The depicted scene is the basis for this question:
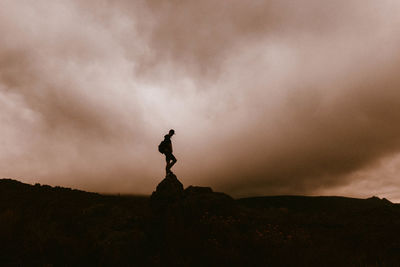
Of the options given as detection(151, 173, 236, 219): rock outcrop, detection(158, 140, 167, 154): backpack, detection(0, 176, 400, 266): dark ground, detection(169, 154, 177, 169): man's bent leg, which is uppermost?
detection(158, 140, 167, 154): backpack

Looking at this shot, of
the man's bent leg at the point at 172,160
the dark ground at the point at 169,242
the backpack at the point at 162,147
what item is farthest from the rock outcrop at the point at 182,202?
the backpack at the point at 162,147

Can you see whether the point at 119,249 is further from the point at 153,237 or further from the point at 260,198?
the point at 260,198

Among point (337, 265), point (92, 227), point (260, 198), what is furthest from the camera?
point (260, 198)

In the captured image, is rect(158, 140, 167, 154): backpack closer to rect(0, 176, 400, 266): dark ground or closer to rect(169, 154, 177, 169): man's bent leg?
rect(169, 154, 177, 169): man's bent leg

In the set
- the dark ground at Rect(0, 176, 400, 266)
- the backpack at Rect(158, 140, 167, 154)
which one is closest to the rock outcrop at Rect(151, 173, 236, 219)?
the dark ground at Rect(0, 176, 400, 266)

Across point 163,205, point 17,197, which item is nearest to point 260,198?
point 17,197

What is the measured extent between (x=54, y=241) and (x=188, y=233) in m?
3.98

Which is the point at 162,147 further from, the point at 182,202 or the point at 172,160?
the point at 182,202

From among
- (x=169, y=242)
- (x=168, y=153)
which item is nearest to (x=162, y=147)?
(x=168, y=153)

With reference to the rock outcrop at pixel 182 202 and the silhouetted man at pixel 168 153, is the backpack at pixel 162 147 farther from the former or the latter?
the rock outcrop at pixel 182 202

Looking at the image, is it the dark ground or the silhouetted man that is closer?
the dark ground

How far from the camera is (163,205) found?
11.3 m

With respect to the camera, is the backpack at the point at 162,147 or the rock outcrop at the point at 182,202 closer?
the rock outcrop at the point at 182,202

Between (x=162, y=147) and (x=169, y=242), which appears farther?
(x=162, y=147)
